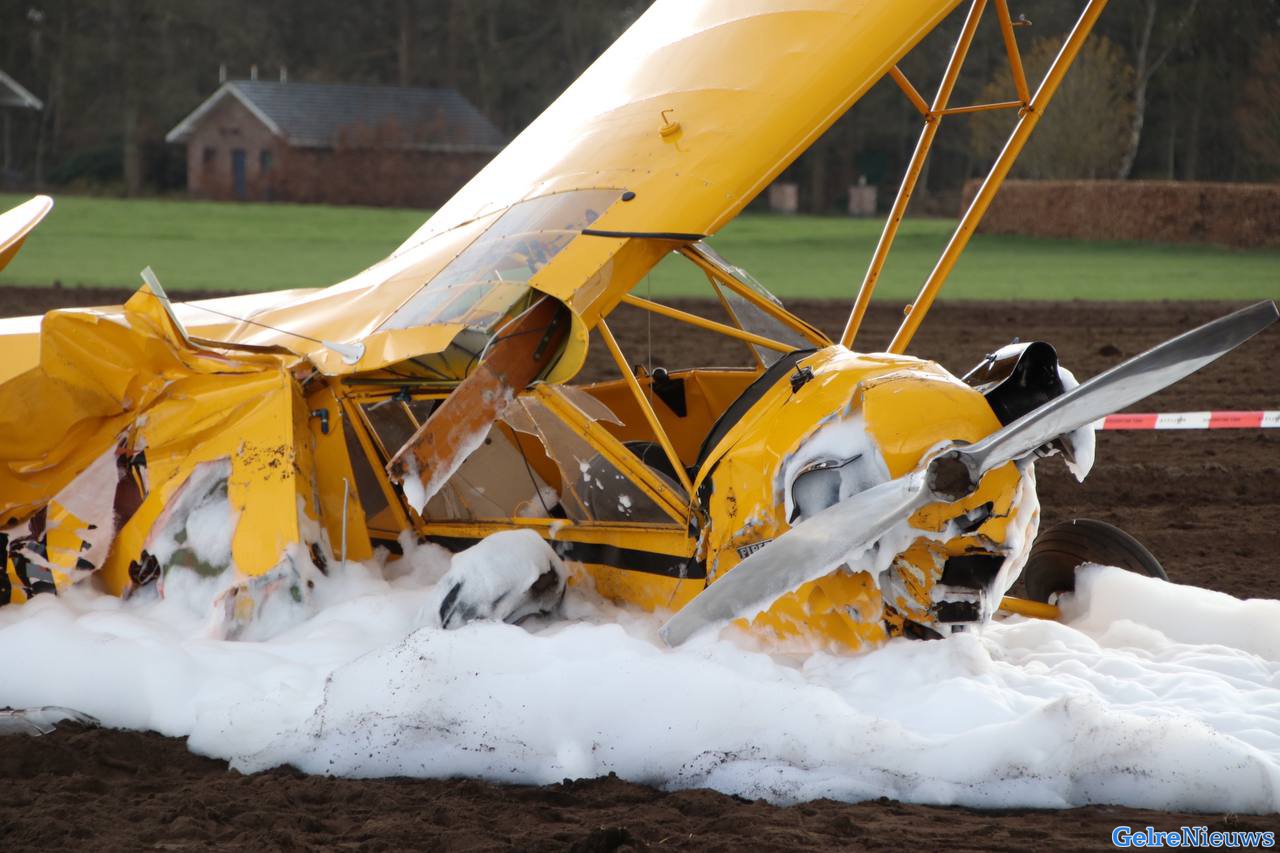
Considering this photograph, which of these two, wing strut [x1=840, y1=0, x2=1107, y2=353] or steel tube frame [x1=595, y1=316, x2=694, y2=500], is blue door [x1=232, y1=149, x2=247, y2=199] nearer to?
wing strut [x1=840, y1=0, x2=1107, y2=353]

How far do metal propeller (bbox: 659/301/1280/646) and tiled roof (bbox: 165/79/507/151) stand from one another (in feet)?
159

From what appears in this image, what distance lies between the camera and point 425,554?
6566 millimetres

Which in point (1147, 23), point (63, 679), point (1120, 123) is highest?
point (1147, 23)

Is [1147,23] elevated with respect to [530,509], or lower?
elevated

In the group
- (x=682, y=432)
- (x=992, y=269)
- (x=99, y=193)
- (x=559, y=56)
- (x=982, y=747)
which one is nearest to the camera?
(x=982, y=747)

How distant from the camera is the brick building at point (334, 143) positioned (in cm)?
5150

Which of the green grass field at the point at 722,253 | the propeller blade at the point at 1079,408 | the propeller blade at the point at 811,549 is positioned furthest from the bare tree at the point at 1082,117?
the propeller blade at the point at 811,549

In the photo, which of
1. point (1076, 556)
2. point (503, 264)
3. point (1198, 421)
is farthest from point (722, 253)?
point (503, 264)

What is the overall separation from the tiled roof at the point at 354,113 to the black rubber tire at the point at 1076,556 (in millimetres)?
47039

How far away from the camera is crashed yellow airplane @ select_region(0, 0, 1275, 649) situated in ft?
17.6

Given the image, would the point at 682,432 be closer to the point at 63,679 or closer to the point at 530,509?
the point at 530,509

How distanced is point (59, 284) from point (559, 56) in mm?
38521

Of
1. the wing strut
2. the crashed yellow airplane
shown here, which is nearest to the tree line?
the wing strut

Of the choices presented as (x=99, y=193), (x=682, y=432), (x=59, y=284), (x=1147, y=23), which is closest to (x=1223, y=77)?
(x=1147, y=23)
